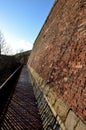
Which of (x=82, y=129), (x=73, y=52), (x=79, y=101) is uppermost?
(x=73, y=52)

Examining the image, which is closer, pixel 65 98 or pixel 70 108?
pixel 70 108

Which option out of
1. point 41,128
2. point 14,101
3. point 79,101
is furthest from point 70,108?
point 14,101

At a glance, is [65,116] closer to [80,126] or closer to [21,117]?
[80,126]

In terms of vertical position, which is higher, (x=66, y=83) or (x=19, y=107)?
(x=66, y=83)

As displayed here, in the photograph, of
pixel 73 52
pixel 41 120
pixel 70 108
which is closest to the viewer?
pixel 70 108

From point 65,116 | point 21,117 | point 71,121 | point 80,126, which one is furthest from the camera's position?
point 21,117

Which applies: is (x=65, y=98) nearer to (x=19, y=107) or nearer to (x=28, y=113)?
(x=28, y=113)

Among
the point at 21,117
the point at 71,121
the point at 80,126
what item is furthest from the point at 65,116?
the point at 21,117

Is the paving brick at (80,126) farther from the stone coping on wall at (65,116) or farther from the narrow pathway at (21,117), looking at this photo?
the narrow pathway at (21,117)

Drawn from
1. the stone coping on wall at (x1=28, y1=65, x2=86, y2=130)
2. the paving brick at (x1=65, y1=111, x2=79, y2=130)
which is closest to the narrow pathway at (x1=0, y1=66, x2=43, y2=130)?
the stone coping on wall at (x1=28, y1=65, x2=86, y2=130)

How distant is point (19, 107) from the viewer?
13.8 ft

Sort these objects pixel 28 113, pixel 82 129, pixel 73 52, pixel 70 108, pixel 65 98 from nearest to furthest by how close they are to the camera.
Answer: pixel 82 129
pixel 70 108
pixel 65 98
pixel 73 52
pixel 28 113

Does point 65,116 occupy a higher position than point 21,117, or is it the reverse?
point 65,116

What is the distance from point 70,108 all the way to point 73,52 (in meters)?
1.14
